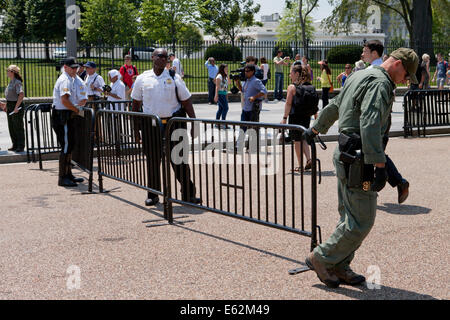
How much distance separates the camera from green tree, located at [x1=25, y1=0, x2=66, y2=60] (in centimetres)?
5934

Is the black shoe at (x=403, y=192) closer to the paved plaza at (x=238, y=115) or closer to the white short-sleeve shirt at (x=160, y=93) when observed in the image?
the white short-sleeve shirt at (x=160, y=93)

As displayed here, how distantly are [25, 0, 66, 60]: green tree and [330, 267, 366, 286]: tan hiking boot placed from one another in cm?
5843

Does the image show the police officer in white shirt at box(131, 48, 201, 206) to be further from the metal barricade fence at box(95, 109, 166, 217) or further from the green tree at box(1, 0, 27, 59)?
the green tree at box(1, 0, 27, 59)

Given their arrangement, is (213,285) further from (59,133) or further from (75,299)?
(59,133)

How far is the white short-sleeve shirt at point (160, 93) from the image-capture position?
7.54 meters

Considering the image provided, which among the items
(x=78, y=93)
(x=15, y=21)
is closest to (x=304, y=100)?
(x=78, y=93)

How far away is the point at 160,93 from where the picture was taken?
7.54m

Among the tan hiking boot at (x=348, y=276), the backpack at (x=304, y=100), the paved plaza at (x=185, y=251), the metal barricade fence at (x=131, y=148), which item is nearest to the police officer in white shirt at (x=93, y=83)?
the metal barricade fence at (x=131, y=148)

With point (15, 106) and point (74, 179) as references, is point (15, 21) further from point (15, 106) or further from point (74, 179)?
point (74, 179)

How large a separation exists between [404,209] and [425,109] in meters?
7.80

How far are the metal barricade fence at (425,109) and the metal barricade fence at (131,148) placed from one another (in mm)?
8030

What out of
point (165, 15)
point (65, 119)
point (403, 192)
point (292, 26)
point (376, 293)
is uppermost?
point (292, 26)

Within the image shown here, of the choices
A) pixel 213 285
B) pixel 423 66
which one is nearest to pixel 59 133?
pixel 213 285
